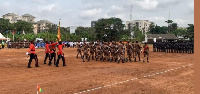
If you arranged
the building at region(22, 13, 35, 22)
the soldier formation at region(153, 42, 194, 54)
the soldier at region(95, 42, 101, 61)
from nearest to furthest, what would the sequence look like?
the soldier at region(95, 42, 101, 61)
the soldier formation at region(153, 42, 194, 54)
the building at region(22, 13, 35, 22)

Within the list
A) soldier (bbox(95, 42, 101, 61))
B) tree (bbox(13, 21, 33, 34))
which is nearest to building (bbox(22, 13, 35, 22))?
tree (bbox(13, 21, 33, 34))

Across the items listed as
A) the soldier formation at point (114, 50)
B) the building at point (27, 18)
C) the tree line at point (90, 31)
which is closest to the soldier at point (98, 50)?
the soldier formation at point (114, 50)

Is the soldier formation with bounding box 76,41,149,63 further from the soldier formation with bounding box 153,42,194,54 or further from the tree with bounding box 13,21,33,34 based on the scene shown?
the tree with bounding box 13,21,33,34

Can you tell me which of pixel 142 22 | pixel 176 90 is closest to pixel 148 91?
pixel 176 90

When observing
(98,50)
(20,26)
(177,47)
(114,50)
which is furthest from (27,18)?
(114,50)

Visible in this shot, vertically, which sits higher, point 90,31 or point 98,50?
point 90,31

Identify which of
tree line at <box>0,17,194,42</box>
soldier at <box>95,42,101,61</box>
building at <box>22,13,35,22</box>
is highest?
building at <box>22,13,35,22</box>

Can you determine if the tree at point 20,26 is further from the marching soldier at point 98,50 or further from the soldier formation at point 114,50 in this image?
the marching soldier at point 98,50

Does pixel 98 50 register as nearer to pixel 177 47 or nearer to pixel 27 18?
pixel 177 47

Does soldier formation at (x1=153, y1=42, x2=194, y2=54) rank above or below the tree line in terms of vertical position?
below

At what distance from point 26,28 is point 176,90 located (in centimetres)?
8048

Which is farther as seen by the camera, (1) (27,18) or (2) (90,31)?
(1) (27,18)

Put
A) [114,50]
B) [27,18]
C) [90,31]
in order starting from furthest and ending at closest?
[27,18] < [90,31] < [114,50]

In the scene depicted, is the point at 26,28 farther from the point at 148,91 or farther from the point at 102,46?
the point at 148,91
